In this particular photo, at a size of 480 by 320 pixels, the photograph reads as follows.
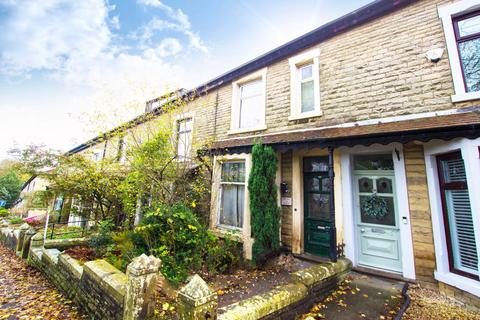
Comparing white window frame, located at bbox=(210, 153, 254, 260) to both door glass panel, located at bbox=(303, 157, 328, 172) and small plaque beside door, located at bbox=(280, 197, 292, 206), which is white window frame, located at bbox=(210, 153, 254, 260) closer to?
small plaque beside door, located at bbox=(280, 197, 292, 206)

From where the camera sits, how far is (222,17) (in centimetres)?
908

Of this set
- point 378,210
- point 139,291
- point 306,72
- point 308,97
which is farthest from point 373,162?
point 139,291

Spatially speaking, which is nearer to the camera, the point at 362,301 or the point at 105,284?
the point at 105,284

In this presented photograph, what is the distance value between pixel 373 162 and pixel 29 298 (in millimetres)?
9086

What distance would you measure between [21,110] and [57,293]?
49.9ft

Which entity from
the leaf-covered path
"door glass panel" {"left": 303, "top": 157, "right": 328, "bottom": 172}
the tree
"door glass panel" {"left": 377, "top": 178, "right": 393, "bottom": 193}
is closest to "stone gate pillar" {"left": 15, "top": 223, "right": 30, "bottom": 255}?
the leaf-covered path

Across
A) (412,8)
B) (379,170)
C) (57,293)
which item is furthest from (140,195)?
(412,8)

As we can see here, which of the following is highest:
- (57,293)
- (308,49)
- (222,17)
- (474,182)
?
(222,17)

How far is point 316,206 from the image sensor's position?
5.80 metres

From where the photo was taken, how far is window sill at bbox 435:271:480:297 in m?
3.27

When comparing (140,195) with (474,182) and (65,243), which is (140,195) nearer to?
(65,243)

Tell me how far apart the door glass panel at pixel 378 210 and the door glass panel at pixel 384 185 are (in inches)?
6.6

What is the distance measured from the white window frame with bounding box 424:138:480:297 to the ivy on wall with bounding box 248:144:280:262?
10.6 ft

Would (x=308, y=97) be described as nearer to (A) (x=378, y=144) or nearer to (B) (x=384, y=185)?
(A) (x=378, y=144)
